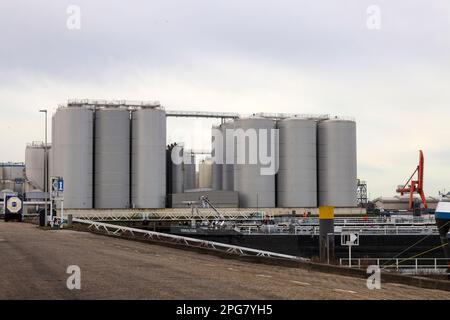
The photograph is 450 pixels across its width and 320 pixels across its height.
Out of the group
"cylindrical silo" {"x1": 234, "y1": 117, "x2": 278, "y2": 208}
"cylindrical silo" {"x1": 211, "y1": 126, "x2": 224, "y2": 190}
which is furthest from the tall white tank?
"cylindrical silo" {"x1": 234, "y1": 117, "x2": 278, "y2": 208}

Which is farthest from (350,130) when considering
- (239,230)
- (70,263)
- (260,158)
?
(70,263)

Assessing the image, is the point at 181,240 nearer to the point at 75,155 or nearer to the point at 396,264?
the point at 396,264

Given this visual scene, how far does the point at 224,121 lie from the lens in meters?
106

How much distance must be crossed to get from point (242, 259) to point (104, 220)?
64.8m

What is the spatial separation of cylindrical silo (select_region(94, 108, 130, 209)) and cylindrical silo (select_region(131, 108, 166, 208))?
3.93 ft

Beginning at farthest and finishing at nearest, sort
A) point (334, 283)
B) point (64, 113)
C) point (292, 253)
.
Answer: point (64, 113) < point (292, 253) < point (334, 283)

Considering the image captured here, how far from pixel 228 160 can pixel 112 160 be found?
63.7 feet

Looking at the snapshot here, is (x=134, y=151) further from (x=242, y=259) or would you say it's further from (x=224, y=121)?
(x=242, y=259)

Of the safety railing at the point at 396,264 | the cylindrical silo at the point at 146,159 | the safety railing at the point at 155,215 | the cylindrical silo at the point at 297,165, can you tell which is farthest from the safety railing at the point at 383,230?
the cylindrical silo at the point at 146,159

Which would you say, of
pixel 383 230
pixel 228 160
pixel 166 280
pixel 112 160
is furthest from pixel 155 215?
pixel 166 280

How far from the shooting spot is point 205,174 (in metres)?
117

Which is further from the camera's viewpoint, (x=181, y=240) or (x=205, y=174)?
(x=205, y=174)

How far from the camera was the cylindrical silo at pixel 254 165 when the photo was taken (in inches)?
3846

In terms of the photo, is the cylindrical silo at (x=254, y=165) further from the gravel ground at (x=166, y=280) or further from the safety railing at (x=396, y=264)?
the gravel ground at (x=166, y=280)
